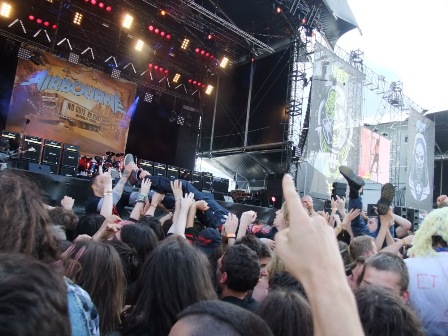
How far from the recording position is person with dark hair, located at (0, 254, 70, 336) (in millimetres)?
620

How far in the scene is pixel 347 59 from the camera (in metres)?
14.2

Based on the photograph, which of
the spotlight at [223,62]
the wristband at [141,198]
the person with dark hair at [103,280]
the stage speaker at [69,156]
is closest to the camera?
the person with dark hair at [103,280]

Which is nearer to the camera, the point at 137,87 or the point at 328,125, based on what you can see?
the point at 328,125

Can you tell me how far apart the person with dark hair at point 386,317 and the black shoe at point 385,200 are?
86.2 inches

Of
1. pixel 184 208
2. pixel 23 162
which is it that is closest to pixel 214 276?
pixel 184 208

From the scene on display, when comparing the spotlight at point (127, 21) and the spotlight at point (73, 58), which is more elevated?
the spotlight at point (127, 21)

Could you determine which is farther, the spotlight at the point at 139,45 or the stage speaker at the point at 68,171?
the spotlight at the point at 139,45

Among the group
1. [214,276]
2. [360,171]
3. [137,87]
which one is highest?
[137,87]

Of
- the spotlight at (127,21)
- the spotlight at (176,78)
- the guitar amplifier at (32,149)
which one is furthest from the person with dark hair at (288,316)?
the spotlight at (176,78)

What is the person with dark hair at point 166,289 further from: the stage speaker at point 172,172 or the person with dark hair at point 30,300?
the stage speaker at point 172,172

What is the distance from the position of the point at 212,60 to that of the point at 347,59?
4.93 m

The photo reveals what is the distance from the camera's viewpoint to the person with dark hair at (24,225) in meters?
1.21

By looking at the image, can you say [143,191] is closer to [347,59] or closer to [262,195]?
[262,195]

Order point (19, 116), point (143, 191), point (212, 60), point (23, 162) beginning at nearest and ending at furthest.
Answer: point (143, 191)
point (23, 162)
point (19, 116)
point (212, 60)
